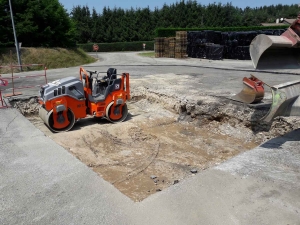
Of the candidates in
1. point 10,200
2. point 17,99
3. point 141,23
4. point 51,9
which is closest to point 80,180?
point 10,200

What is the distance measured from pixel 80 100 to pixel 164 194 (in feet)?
16.0

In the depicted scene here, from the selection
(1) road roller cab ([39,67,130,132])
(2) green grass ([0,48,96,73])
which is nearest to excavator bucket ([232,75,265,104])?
(1) road roller cab ([39,67,130,132])

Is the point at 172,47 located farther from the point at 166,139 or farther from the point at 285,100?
the point at 285,100

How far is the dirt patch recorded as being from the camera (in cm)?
565

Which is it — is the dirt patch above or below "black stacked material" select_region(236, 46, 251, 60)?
below

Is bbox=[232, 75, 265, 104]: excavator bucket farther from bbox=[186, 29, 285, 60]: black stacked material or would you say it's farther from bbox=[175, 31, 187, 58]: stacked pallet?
bbox=[175, 31, 187, 58]: stacked pallet

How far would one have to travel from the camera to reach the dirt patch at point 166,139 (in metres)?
5.65

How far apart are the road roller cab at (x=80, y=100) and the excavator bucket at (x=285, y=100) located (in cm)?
451

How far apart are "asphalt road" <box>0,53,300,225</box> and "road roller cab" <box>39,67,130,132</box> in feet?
7.40

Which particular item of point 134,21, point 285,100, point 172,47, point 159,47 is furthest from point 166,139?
point 134,21

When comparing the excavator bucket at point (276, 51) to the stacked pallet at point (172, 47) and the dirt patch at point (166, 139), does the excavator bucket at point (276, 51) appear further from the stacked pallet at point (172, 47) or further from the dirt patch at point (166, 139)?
the stacked pallet at point (172, 47)

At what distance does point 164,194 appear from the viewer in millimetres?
3809

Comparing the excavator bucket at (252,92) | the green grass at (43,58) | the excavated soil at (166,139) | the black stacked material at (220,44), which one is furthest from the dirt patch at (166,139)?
the black stacked material at (220,44)

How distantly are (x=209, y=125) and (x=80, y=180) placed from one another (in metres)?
4.93
